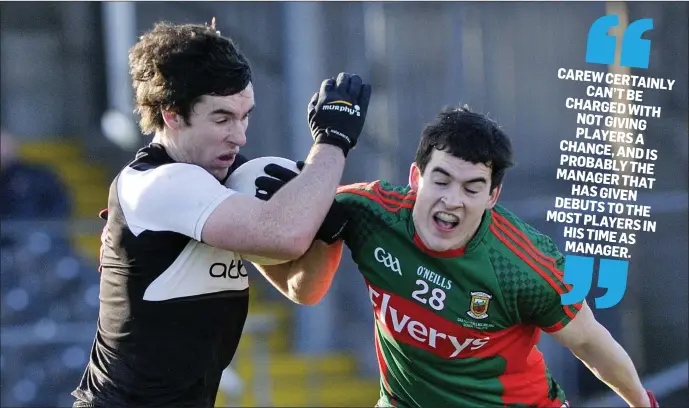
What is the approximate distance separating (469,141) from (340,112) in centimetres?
52

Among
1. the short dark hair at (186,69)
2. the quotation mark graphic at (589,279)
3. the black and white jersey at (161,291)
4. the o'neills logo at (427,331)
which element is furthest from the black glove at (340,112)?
the quotation mark graphic at (589,279)

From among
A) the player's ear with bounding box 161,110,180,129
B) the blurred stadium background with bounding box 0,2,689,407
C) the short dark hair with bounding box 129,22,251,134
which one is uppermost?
the short dark hair with bounding box 129,22,251,134

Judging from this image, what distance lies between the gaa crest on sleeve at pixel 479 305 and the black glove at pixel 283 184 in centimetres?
53

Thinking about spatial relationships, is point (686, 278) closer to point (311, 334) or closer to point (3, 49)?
point (311, 334)

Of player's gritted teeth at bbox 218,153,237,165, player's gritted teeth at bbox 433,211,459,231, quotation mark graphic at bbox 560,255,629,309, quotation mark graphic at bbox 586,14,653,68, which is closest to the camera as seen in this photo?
player's gritted teeth at bbox 218,153,237,165

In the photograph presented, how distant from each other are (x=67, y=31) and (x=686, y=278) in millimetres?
6569

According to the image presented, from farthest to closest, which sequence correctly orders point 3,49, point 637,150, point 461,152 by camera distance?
1. point 3,49
2. point 637,150
3. point 461,152

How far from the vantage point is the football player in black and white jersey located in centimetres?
311

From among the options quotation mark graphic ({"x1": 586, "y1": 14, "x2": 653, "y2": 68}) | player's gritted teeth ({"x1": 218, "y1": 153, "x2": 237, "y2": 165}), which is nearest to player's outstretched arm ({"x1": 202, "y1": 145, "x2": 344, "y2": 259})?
player's gritted teeth ({"x1": 218, "y1": 153, "x2": 237, "y2": 165})

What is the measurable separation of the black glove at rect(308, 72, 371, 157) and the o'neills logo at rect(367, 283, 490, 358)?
660mm

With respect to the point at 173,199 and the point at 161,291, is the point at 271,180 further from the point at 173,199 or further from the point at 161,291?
the point at 161,291

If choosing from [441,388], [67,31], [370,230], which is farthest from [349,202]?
[67,31]

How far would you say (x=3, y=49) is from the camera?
34.0ft

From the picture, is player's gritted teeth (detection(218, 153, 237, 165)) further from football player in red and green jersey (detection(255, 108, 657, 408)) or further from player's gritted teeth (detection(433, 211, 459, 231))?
player's gritted teeth (detection(433, 211, 459, 231))
